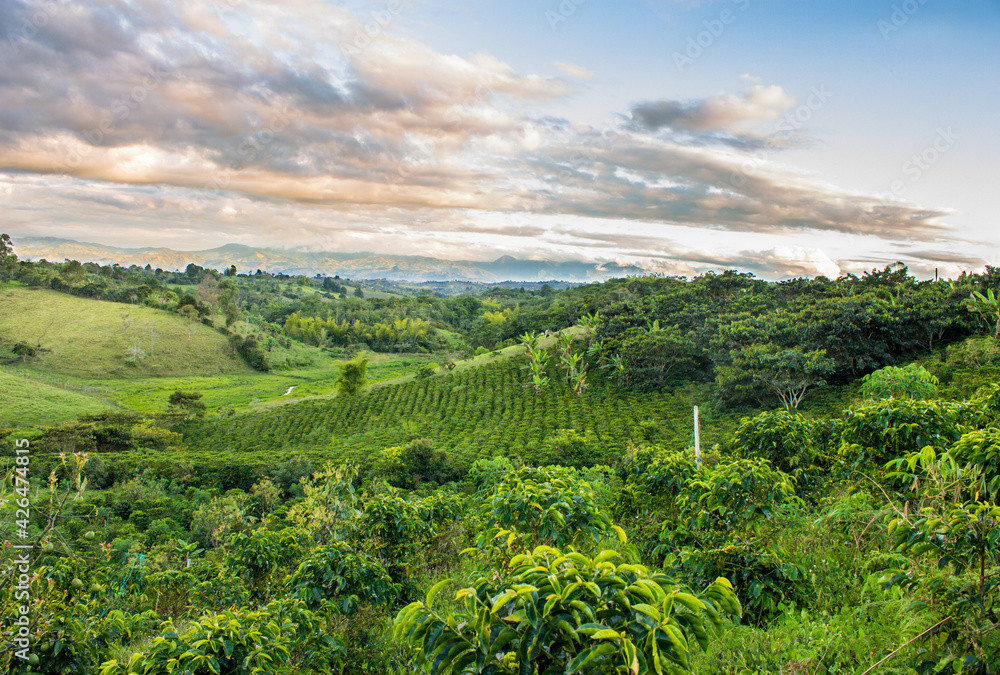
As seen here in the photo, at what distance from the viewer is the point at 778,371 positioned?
27156mm

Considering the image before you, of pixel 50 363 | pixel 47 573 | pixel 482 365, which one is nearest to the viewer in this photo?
pixel 47 573

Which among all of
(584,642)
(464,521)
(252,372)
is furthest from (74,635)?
(252,372)

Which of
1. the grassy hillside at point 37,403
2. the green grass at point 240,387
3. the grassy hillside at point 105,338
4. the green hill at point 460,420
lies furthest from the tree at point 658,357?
the grassy hillside at point 105,338

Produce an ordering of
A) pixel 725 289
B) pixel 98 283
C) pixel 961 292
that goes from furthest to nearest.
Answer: pixel 98 283 → pixel 725 289 → pixel 961 292

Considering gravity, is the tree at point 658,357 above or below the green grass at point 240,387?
above

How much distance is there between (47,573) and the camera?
473 cm

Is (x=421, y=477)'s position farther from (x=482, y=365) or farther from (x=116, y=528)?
(x=482, y=365)

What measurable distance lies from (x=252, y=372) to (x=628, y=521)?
254 feet

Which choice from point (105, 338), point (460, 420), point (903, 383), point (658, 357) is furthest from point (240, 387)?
point (903, 383)

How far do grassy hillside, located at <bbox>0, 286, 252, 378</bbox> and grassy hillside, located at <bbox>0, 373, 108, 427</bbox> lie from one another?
13.1m

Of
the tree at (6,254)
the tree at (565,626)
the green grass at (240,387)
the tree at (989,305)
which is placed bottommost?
the green grass at (240,387)

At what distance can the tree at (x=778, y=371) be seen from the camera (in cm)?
2619

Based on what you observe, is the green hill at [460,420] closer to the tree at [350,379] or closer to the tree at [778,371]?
the tree at [350,379]

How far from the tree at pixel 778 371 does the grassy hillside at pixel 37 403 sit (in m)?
54.7
